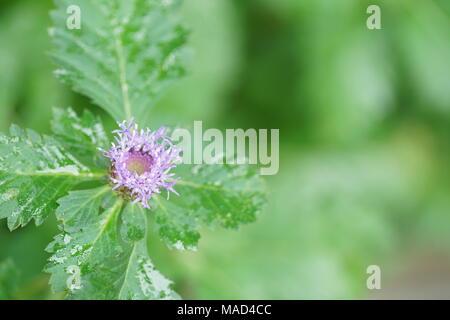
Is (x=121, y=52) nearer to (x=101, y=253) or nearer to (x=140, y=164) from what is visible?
(x=140, y=164)

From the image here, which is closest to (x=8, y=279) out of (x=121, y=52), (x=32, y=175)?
(x=32, y=175)

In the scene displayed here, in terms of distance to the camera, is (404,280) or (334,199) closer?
(334,199)

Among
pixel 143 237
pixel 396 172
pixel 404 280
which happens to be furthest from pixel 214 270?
pixel 404 280

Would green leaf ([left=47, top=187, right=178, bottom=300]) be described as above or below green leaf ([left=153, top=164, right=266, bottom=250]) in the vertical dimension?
below

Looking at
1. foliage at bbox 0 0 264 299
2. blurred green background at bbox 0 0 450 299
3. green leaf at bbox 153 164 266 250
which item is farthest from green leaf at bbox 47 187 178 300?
blurred green background at bbox 0 0 450 299

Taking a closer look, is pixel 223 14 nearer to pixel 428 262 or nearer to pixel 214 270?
pixel 214 270

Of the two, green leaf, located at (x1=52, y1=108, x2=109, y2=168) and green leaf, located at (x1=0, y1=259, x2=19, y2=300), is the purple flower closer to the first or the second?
green leaf, located at (x1=52, y1=108, x2=109, y2=168)
